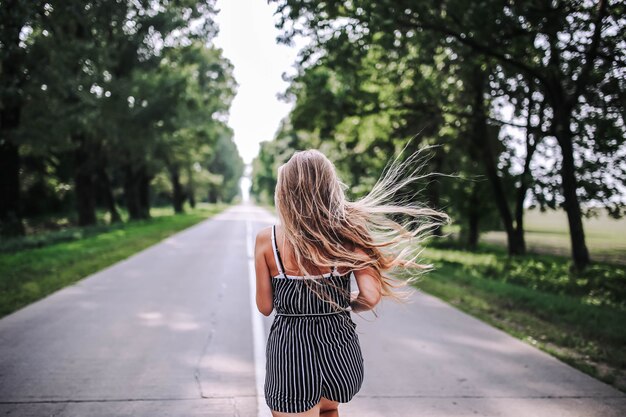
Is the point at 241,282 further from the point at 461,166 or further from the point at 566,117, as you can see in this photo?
the point at 461,166

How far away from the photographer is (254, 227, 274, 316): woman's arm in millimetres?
2408

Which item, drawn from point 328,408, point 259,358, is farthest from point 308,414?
point 259,358

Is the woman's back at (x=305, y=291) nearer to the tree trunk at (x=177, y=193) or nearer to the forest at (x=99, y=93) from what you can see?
the forest at (x=99, y=93)

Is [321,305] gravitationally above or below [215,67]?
below

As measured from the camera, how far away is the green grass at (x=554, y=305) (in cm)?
621

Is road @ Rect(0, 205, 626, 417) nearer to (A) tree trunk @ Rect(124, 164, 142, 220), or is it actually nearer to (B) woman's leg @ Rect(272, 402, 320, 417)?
(B) woman's leg @ Rect(272, 402, 320, 417)

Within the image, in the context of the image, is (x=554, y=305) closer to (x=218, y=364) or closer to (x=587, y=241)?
(x=218, y=364)

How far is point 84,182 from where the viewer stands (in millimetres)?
25438

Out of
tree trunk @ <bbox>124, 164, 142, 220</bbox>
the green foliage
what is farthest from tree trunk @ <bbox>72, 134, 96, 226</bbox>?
the green foliage

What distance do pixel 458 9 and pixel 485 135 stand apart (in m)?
6.60

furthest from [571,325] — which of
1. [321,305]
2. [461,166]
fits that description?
[461,166]

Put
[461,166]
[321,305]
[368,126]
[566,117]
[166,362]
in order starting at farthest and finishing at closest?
[461,166] → [368,126] → [566,117] → [166,362] → [321,305]

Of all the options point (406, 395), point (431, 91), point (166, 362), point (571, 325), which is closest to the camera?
point (406, 395)

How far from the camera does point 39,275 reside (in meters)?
10.6
